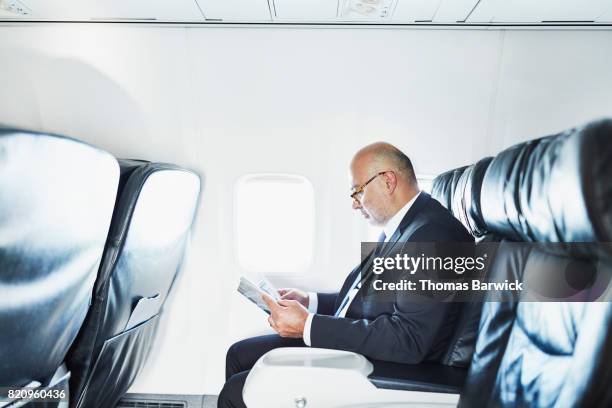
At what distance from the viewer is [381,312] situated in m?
1.41

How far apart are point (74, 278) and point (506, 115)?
1948 millimetres

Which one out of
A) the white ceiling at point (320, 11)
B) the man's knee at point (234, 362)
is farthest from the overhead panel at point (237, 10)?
the man's knee at point (234, 362)

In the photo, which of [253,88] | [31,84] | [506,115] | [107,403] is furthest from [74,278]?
[506,115]

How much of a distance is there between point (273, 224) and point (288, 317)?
2.49ft

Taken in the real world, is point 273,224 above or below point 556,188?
below

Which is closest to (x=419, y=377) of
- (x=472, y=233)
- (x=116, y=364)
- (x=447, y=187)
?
(x=472, y=233)

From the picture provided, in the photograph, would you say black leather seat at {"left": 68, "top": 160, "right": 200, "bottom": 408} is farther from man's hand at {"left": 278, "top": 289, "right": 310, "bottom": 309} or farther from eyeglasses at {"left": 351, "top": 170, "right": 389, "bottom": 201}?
eyeglasses at {"left": 351, "top": 170, "right": 389, "bottom": 201}

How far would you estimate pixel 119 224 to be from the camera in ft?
4.30

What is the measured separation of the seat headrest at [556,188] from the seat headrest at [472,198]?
11cm

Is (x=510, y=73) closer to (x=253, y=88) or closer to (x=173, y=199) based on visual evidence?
(x=253, y=88)

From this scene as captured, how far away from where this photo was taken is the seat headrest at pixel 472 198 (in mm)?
1159

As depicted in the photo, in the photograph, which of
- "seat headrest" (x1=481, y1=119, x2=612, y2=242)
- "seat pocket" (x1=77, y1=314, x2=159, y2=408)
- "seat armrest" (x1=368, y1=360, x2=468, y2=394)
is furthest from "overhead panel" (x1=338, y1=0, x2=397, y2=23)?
"seat pocket" (x1=77, y1=314, x2=159, y2=408)

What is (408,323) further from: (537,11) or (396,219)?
(537,11)

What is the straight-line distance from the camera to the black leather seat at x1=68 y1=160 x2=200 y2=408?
132cm
